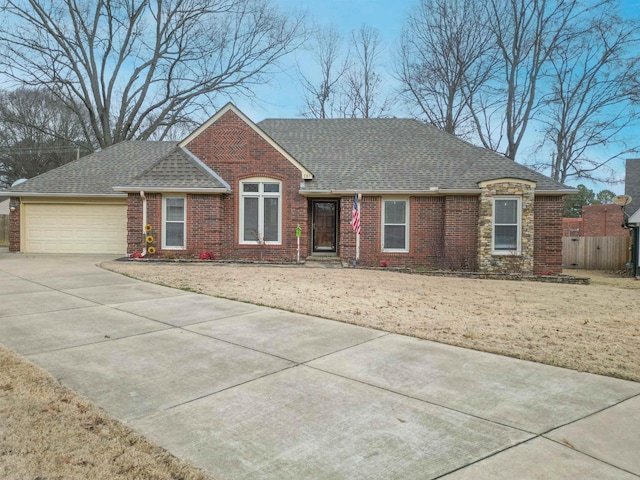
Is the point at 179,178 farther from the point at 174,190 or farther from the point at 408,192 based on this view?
the point at 408,192

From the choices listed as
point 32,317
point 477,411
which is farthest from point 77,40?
point 477,411

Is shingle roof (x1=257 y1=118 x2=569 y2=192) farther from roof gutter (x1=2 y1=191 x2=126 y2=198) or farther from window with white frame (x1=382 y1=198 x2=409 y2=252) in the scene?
roof gutter (x1=2 y1=191 x2=126 y2=198)

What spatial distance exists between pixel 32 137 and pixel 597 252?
42673 millimetres

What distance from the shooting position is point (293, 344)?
533 cm

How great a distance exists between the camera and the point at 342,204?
1552 cm

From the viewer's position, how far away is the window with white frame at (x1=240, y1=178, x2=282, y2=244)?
1548cm

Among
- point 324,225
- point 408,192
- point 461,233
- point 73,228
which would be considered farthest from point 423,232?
point 73,228

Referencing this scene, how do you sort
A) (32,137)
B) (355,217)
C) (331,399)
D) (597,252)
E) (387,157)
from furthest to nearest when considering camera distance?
(32,137)
(597,252)
(387,157)
(355,217)
(331,399)

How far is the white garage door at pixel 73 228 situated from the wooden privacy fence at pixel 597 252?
19.6 metres

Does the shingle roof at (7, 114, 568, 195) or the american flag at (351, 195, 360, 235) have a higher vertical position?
the shingle roof at (7, 114, 568, 195)

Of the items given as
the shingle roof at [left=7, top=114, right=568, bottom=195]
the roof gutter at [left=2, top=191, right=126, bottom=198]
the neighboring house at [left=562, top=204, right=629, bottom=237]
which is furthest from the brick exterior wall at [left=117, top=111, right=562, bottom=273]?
the neighboring house at [left=562, top=204, right=629, bottom=237]

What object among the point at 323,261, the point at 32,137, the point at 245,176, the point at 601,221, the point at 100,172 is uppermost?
the point at 32,137

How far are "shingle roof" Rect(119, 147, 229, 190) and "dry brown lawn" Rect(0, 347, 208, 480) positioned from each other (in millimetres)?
11599

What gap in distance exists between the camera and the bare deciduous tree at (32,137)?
37.2m
